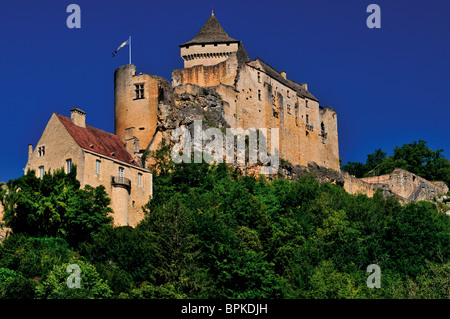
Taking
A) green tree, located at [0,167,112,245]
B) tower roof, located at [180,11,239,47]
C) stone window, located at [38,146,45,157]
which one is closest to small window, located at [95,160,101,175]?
green tree, located at [0,167,112,245]

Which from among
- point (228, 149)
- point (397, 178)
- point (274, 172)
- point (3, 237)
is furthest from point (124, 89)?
point (397, 178)

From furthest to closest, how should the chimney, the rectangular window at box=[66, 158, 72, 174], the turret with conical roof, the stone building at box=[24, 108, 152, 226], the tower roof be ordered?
the tower roof, the turret with conical roof, the chimney, the stone building at box=[24, 108, 152, 226], the rectangular window at box=[66, 158, 72, 174]

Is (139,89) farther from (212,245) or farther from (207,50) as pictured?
(212,245)

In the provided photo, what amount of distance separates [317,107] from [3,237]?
133ft

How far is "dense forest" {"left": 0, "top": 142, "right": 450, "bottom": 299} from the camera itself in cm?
4212

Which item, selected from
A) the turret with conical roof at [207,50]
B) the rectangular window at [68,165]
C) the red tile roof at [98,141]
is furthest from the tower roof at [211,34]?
the rectangular window at [68,165]

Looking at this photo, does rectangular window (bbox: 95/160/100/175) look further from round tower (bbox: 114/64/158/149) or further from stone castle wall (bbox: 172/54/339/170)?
stone castle wall (bbox: 172/54/339/170)

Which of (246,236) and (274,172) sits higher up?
(274,172)

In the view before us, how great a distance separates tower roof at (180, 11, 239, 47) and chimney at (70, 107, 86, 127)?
19843mm

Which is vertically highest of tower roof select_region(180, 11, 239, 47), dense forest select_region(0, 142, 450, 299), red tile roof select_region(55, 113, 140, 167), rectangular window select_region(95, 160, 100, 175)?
tower roof select_region(180, 11, 239, 47)

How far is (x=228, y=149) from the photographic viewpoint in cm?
6612

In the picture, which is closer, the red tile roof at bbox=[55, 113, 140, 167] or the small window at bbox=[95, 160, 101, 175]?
the small window at bbox=[95, 160, 101, 175]

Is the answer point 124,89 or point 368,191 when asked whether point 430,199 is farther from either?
point 124,89

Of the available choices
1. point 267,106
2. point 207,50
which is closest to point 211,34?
point 207,50
